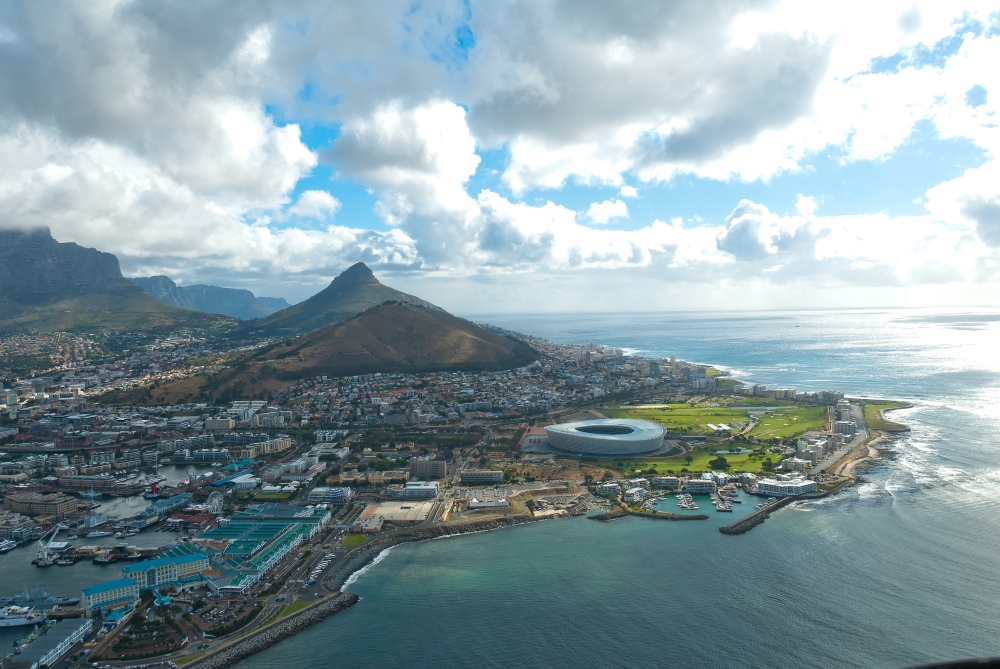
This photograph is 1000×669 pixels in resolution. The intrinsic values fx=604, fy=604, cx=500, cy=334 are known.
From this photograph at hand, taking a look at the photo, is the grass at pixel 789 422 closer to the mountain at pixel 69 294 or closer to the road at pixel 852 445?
the road at pixel 852 445

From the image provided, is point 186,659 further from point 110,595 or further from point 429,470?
point 429,470

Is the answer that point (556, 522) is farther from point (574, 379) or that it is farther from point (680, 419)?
point (574, 379)

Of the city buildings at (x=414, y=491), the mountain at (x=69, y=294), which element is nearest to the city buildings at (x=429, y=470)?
the city buildings at (x=414, y=491)

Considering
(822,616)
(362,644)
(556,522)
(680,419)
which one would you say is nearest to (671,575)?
(822,616)

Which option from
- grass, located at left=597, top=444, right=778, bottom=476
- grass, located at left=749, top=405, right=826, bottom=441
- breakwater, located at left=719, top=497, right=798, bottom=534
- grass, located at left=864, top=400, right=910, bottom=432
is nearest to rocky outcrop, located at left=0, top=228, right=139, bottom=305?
grass, located at left=597, top=444, right=778, bottom=476

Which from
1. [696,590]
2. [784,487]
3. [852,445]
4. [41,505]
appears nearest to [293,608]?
[696,590]

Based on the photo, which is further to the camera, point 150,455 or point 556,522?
point 150,455

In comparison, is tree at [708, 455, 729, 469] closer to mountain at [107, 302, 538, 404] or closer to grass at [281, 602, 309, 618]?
grass at [281, 602, 309, 618]
